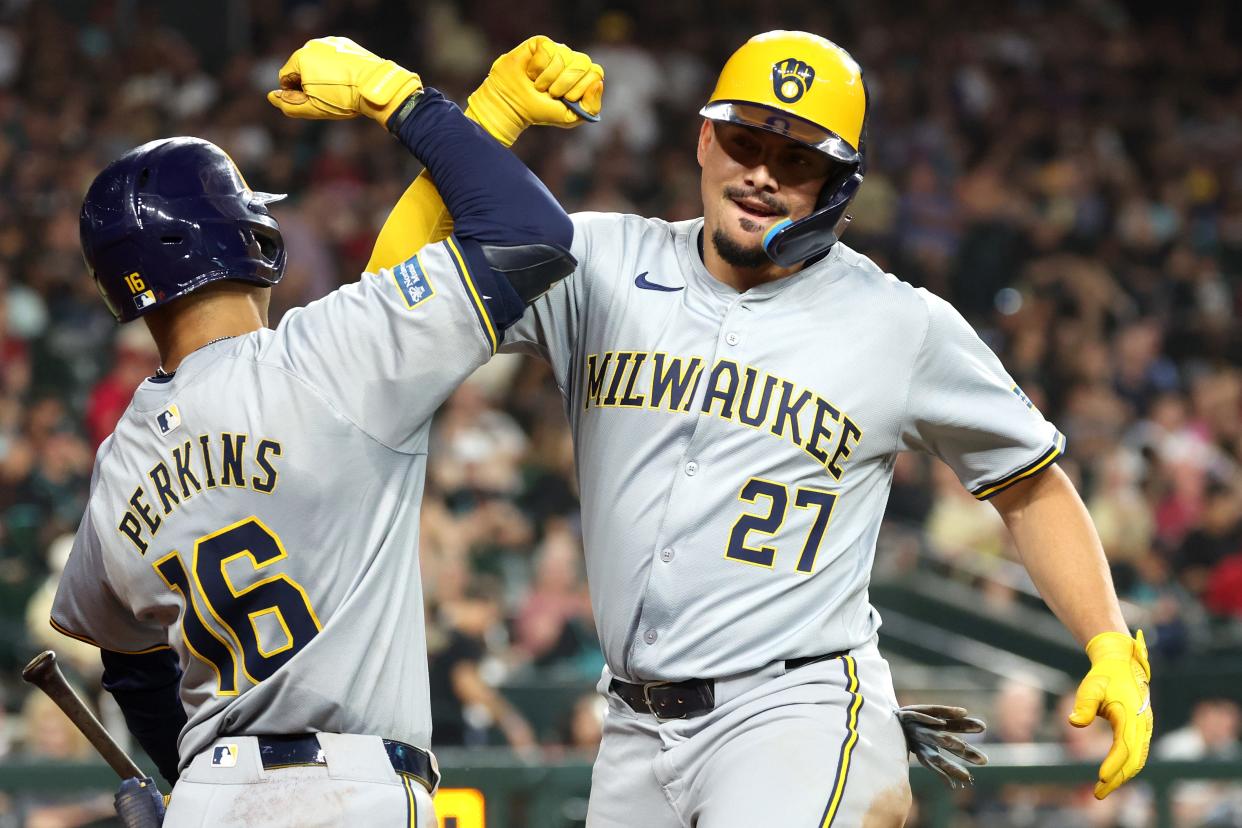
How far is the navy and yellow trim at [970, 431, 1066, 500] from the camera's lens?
3410 millimetres

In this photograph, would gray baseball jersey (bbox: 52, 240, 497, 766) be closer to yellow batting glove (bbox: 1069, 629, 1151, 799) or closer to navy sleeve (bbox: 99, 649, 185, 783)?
navy sleeve (bbox: 99, 649, 185, 783)

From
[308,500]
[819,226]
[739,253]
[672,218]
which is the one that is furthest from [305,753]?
[672,218]

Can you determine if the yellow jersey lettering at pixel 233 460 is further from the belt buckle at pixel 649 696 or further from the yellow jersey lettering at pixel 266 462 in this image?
the belt buckle at pixel 649 696

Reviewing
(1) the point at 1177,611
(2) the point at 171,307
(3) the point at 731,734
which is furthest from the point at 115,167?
(1) the point at 1177,611

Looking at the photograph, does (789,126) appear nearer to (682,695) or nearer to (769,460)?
(769,460)

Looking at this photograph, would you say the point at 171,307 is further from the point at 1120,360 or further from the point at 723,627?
the point at 1120,360

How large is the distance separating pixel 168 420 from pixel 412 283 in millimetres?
483

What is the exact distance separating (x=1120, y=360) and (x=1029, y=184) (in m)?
2.31

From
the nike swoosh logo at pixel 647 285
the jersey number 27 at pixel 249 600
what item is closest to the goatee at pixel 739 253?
the nike swoosh logo at pixel 647 285

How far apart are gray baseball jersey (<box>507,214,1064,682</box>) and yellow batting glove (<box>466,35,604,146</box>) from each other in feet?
1.09

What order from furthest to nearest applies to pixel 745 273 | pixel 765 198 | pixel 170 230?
pixel 745 273 < pixel 765 198 < pixel 170 230

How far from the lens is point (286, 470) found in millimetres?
2711

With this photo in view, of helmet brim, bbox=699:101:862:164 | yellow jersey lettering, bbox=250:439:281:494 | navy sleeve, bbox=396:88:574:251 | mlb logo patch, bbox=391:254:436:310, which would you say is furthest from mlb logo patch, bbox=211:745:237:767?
helmet brim, bbox=699:101:862:164

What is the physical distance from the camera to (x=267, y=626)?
2.73 m
